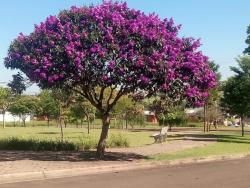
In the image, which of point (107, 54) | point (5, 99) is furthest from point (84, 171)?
point (5, 99)

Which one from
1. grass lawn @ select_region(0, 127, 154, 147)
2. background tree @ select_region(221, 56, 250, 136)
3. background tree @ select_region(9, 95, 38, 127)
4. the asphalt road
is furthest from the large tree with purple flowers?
background tree @ select_region(9, 95, 38, 127)

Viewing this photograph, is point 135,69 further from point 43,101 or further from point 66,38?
point 43,101

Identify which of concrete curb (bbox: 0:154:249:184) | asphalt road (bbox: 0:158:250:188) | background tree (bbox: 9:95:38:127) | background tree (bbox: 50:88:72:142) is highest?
background tree (bbox: 9:95:38:127)

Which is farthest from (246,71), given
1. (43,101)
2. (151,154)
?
(43,101)

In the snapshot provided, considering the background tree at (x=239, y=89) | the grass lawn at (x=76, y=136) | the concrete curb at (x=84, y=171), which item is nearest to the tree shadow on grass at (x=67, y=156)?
the concrete curb at (x=84, y=171)

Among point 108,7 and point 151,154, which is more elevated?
point 108,7

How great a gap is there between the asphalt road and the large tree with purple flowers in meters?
2.90

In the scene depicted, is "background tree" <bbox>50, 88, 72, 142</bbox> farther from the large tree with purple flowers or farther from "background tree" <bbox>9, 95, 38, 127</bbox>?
"background tree" <bbox>9, 95, 38, 127</bbox>

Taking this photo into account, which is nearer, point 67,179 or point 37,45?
point 67,179

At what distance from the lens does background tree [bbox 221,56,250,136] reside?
37.4 metres

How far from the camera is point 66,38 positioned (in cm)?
1689

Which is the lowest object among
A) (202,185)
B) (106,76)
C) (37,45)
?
(202,185)

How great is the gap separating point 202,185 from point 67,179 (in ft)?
11.6

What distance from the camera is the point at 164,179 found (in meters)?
13.8
